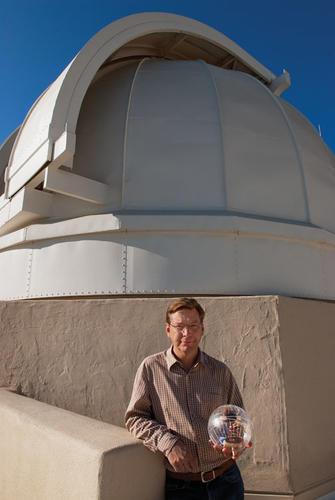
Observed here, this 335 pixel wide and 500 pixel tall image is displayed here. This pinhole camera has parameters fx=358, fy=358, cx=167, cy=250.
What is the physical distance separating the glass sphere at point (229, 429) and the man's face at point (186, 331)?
35 centimetres

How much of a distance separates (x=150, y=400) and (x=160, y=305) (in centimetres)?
182

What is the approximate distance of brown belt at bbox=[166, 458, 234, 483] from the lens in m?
1.75

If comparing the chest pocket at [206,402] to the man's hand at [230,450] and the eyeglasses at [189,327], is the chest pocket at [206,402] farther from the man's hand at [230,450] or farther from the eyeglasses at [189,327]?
the eyeglasses at [189,327]

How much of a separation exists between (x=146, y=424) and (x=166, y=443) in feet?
0.49

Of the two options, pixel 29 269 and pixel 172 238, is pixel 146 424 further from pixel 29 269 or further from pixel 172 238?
pixel 29 269

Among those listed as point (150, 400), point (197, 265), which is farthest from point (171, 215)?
point (150, 400)

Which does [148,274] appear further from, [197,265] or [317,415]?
[317,415]

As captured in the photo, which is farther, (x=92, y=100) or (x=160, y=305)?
(x=92, y=100)

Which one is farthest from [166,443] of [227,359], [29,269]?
[29,269]

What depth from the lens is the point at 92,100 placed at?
645 centimetres

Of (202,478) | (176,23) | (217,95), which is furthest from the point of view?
(176,23)

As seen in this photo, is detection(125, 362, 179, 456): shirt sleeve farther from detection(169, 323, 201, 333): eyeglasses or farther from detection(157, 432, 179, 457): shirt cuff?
detection(169, 323, 201, 333): eyeglasses

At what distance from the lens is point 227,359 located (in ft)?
11.4

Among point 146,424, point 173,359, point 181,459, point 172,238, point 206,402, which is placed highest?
point 172,238
